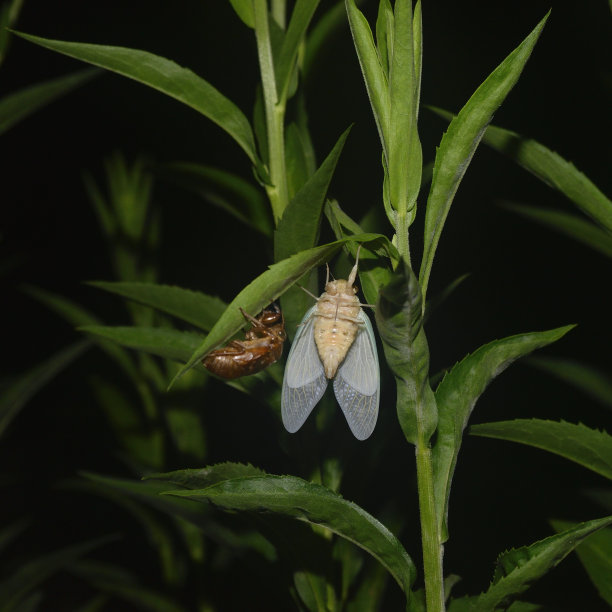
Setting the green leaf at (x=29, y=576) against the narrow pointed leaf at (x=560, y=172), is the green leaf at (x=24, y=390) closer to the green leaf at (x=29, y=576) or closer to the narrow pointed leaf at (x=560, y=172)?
the green leaf at (x=29, y=576)

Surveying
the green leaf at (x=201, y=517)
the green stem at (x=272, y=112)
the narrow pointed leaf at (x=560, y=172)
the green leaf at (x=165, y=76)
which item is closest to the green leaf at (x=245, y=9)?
the green stem at (x=272, y=112)

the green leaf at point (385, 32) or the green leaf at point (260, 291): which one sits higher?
the green leaf at point (385, 32)

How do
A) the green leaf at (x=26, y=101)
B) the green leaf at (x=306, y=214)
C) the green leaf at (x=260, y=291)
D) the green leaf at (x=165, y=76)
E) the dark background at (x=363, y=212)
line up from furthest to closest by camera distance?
the dark background at (x=363, y=212) < the green leaf at (x=26, y=101) < the green leaf at (x=165, y=76) < the green leaf at (x=306, y=214) < the green leaf at (x=260, y=291)

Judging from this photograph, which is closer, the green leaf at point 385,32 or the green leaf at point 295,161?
the green leaf at point 385,32

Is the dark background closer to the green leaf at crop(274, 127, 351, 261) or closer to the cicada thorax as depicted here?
the cicada thorax

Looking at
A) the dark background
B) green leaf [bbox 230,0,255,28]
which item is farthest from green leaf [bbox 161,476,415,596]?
green leaf [bbox 230,0,255,28]

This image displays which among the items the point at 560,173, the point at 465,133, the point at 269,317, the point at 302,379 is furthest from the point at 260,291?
the point at 269,317

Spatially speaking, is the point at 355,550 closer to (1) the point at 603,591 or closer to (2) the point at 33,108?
(1) the point at 603,591

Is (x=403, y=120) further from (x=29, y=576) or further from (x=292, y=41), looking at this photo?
(x=29, y=576)
